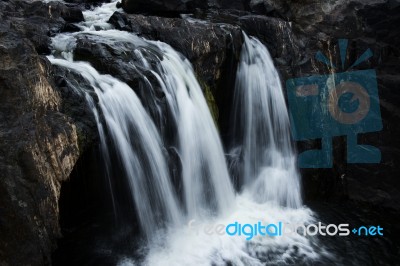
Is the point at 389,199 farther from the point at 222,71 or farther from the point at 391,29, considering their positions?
the point at 222,71

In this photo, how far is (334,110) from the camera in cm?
885

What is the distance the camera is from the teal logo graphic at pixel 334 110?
28.4 feet

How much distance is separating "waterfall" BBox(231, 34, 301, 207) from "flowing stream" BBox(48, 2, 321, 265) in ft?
0.07

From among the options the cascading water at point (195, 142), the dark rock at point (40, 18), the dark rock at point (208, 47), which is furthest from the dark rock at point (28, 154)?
the dark rock at point (208, 47)

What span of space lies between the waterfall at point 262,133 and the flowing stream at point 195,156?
2 cm

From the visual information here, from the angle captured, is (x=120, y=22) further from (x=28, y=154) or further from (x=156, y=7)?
(x=28, y=154)

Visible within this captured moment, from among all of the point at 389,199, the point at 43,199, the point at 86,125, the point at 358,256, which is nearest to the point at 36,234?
the point at 43,199

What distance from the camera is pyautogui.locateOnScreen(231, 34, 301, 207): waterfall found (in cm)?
809

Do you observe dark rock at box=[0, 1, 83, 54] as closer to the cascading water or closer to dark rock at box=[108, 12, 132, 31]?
dark rock at box=[108, 12, 132, 31]

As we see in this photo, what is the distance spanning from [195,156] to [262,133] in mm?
1966

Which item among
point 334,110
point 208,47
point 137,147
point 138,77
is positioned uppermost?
point 208,47

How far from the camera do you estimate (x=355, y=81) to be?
9109 mm

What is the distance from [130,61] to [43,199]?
10.1 feet

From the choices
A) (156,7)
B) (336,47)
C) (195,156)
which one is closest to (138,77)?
(195,156)
